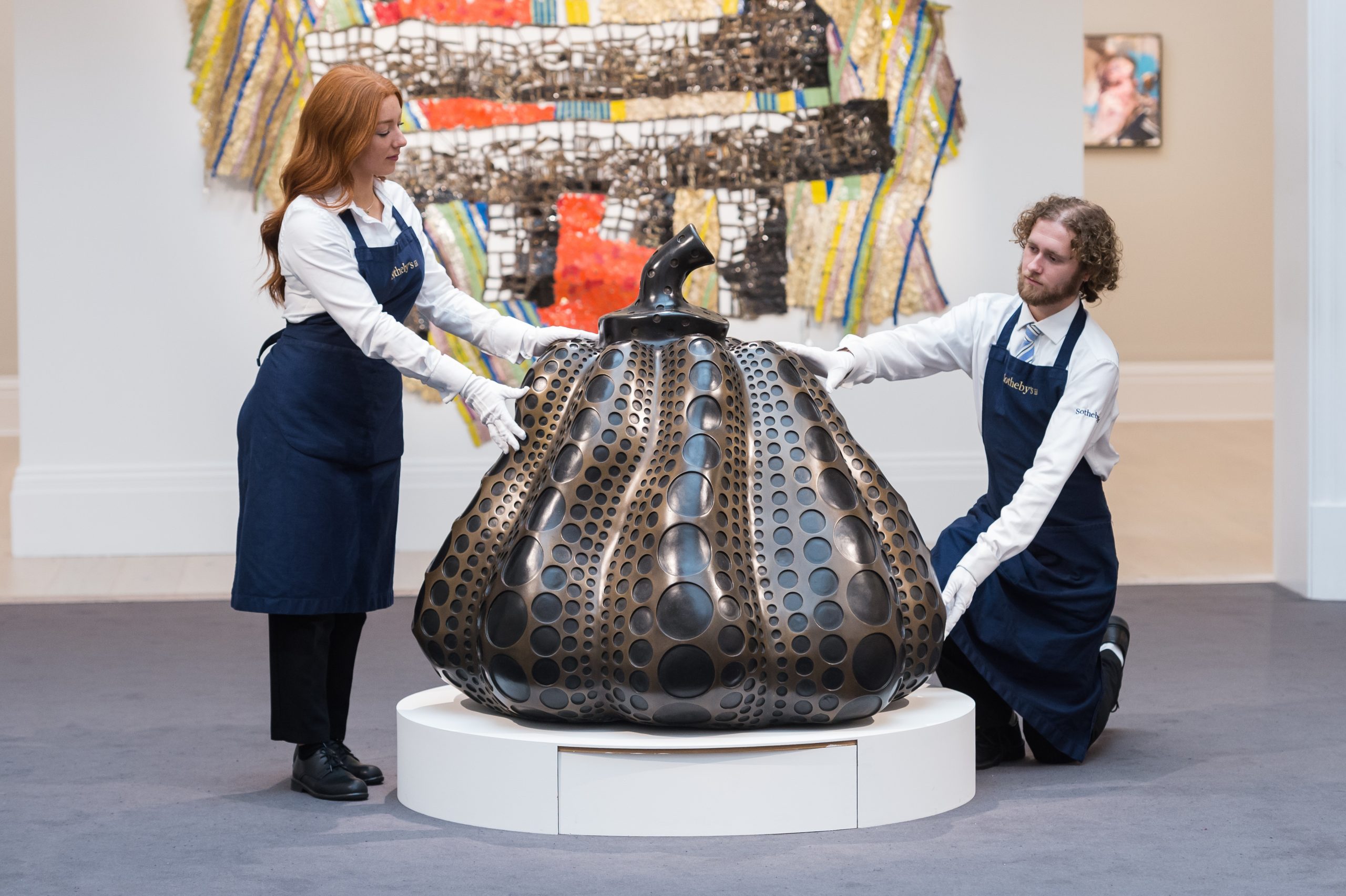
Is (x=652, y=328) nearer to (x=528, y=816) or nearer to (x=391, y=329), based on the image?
(x=391, y=329)

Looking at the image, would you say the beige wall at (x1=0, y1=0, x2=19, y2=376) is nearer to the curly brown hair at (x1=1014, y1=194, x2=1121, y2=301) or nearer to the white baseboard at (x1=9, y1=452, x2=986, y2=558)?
the white baseboard at (x1=9, y1=452, x2=986, y2=558)

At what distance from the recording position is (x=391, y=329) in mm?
2867

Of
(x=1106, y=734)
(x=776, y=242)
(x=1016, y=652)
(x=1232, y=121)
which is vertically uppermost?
(x=1232, y=121)

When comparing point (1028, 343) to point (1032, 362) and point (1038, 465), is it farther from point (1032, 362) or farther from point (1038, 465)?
point (1038, 465)

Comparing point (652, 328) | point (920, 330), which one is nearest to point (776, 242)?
point (920, 330)

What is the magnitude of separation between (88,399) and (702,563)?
13.9 ft

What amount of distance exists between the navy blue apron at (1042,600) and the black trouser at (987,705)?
0.09ft

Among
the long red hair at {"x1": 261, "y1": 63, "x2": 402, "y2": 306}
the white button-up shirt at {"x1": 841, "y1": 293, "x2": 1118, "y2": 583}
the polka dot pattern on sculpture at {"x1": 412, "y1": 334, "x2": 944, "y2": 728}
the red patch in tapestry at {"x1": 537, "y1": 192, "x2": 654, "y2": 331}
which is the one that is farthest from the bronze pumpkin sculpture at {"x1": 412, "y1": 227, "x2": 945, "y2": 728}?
the red patch in tapestry at {"x1": 537, "y1": 192, "x2": 654, "y2": 331}

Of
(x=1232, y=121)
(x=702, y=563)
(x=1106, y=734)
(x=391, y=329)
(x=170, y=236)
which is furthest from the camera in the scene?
(x=1232, y=121)

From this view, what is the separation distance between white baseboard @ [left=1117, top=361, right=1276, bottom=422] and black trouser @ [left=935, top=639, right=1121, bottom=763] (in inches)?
289

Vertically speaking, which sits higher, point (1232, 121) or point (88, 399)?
point (1232, 121)

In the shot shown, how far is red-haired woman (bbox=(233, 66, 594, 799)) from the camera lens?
9.49 feet

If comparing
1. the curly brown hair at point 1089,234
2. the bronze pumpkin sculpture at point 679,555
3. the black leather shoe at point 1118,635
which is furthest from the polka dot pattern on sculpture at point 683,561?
the black leather shoe at point 1118,635

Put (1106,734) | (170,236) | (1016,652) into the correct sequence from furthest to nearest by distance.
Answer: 1. (170,236)
2. (1106,734)
3. (1016,652)
